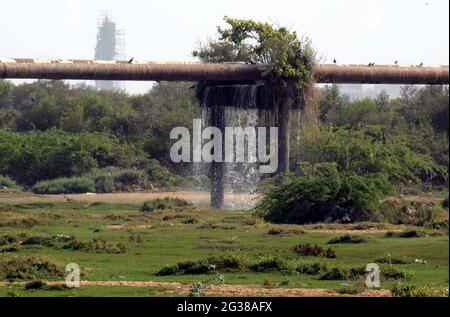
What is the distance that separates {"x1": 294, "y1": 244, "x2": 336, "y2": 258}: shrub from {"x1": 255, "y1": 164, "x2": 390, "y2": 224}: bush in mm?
8114

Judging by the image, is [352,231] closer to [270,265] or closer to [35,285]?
[270,265]

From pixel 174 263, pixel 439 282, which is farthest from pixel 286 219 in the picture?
pixel 439 282

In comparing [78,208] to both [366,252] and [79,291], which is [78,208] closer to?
[366,252]

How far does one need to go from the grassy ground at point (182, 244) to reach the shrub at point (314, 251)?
0.18 meters

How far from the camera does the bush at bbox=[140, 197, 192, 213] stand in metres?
41.9

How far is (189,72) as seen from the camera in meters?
41.1

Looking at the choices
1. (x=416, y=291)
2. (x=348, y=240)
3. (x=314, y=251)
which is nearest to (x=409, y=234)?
(x=348, y=240)

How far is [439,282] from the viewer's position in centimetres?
2353

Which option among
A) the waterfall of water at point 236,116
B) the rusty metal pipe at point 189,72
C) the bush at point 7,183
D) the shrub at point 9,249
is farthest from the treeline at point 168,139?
the shrub at point 9,249

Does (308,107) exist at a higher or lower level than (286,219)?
higher

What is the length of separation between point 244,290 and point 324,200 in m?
15.7

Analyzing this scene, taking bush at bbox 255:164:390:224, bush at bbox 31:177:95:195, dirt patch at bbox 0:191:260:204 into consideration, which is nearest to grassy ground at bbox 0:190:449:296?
bush at bbox 255:164:390:224

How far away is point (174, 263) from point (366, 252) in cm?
479

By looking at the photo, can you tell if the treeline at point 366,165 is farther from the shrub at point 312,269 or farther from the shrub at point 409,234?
the shrub at point 312,269
